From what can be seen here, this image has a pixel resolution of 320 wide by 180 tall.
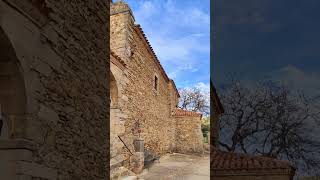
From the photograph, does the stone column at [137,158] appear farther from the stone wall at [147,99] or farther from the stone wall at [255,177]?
the stone wall at [255,177]

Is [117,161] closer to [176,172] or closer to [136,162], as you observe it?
[136,162]

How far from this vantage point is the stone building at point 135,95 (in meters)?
13.0

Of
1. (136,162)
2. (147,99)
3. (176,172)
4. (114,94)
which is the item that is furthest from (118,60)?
(176,172)

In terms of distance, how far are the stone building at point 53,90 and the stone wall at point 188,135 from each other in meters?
16.9

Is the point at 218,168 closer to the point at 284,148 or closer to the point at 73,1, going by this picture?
the point at 73,1

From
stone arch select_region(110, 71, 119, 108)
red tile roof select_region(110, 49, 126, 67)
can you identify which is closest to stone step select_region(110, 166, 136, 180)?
stone arch select_region(110, 71, 119, 108)

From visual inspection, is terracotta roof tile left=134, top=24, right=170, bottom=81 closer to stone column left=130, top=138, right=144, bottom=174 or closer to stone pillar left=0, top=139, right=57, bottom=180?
stone column left=130, top=138, right=144, bottom=174

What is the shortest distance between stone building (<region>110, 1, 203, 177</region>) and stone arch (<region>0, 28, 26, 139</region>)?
8.07 metres

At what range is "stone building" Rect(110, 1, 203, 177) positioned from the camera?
42.7ft

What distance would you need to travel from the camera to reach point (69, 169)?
5.05 m

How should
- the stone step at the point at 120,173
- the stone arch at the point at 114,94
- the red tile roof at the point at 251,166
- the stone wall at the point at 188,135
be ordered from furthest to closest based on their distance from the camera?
the stone wall at the point at 188,135, the stone arch at the point at 114,94, the stone step at the point at 120,173, the red tile roof at the point at 251,166

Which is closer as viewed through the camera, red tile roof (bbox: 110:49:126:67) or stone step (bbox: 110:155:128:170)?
stone step (bbox: 110:155:128:170)

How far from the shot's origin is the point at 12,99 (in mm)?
3930

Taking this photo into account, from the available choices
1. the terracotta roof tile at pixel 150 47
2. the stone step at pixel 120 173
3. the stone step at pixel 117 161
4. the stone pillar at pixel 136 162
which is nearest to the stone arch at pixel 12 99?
the stone step at pixel 120 173
